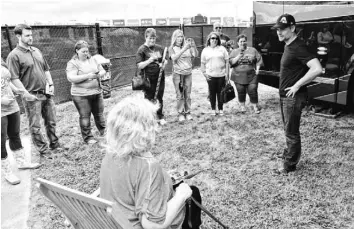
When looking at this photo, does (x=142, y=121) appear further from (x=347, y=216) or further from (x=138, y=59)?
(x=138, y=59)

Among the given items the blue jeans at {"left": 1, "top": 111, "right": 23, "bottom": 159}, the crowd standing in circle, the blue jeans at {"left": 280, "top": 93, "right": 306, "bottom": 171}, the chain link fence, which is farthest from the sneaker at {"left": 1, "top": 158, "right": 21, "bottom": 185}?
the chain link fence

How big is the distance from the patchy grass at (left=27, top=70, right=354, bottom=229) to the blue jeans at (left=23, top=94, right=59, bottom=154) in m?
0.32

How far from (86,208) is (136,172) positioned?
31cm

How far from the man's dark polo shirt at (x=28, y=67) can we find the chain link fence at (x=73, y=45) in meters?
2.83

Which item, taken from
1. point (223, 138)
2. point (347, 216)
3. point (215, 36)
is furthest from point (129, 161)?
point (215, 36)

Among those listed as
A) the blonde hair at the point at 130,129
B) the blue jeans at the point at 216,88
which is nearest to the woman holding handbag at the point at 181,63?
the blue jeans at the point at 216,88

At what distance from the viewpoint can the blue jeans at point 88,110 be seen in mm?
4517

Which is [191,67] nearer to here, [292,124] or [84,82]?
[84,82]

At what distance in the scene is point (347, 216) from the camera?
275 centimetres

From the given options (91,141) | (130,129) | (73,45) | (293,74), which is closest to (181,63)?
(91,141)

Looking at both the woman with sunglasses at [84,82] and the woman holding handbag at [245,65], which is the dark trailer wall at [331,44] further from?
the woman with sunglasses at [84,82]

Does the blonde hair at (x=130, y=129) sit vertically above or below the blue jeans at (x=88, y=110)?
above

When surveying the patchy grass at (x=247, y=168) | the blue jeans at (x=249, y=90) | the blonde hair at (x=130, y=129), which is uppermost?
the blonde hair at (x=130, y=129)

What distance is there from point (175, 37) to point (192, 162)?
2.43m
